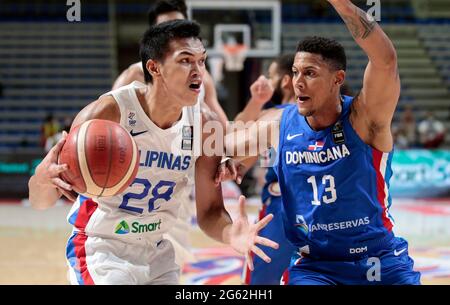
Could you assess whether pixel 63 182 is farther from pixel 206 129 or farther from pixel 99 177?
pixel 206 129

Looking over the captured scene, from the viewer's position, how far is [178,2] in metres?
5.59

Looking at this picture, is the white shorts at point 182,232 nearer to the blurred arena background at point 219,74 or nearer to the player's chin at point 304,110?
the player's chin at point 304,110

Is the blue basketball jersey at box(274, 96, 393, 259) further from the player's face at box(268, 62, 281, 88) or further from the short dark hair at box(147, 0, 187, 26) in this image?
the short dark hair at box(147, 0, 187, 26)

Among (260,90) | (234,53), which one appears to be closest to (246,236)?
(260,90)

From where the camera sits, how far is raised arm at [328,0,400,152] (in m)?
3.27

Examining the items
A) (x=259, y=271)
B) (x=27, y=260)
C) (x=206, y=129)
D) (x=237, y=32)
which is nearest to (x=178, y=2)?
(x=206, y=129)

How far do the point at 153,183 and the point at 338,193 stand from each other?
40.7 inches

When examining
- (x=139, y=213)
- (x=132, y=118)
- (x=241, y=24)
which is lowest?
(x=139, y=213)

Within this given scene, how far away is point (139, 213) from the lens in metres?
3.71

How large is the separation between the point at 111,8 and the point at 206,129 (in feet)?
56.4

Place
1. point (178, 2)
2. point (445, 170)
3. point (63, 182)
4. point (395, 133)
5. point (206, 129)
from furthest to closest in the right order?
point (395, 133) → point (445, 170) → point (178, 2) → point (206, 129) → point (63, 182)

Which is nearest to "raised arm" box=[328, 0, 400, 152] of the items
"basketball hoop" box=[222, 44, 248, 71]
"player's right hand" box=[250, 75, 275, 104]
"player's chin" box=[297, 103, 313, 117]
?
"player's chin" box=[297, 103, 313, 117]

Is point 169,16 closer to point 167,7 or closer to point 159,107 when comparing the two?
point 167,7

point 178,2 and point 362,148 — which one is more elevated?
point 178,2
